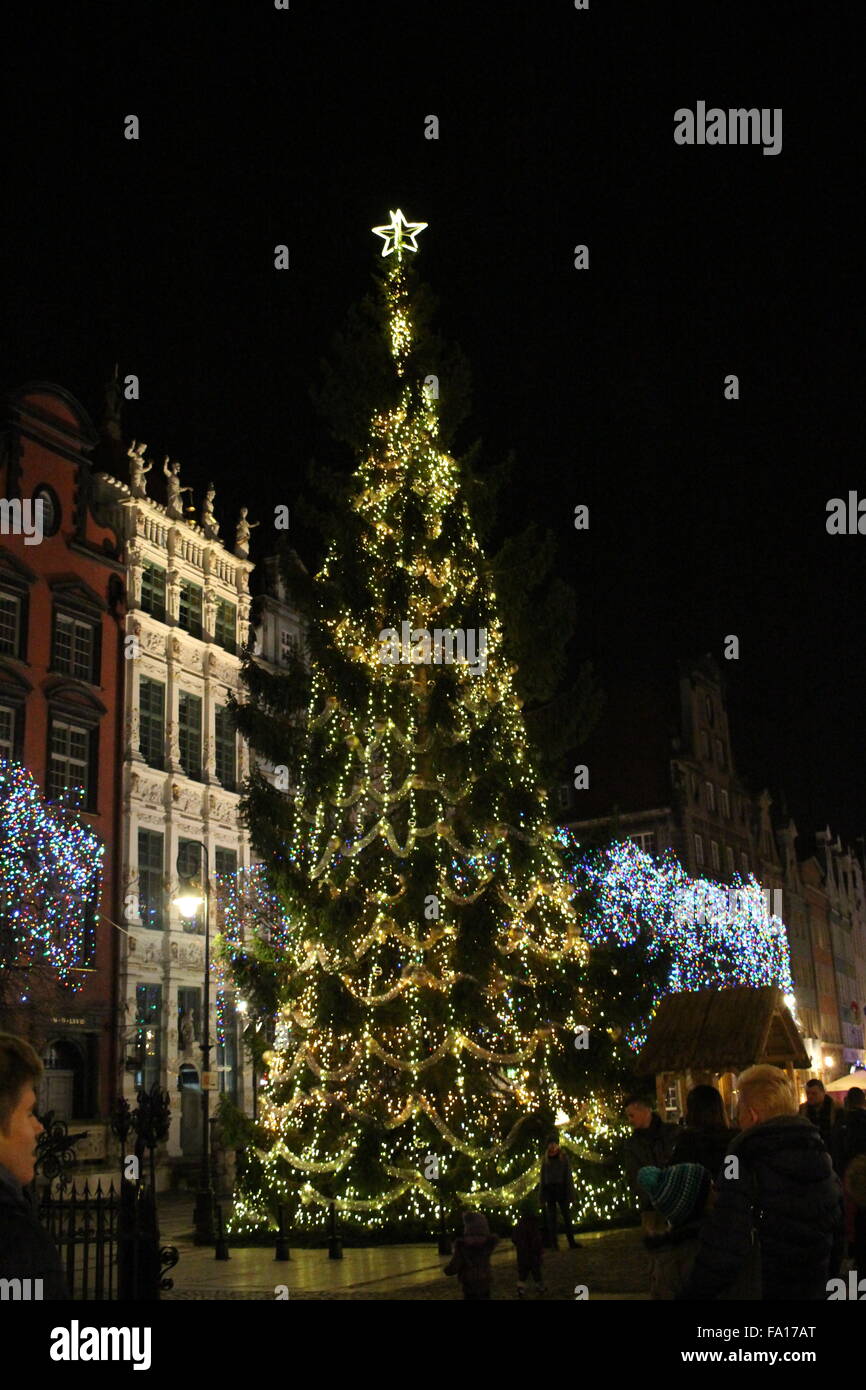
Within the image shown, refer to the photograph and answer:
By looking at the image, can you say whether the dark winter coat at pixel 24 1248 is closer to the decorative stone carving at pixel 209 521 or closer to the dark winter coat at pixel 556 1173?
the dark winter coat at pixel 556 1173

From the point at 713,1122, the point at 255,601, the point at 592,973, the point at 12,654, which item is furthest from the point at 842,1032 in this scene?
the point at 713,1122

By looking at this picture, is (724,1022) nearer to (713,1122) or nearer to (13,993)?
(713,1122)

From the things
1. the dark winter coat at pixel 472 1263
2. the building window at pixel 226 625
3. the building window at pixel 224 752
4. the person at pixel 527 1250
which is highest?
the building window at pixel 226 625

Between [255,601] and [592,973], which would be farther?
[255,601]

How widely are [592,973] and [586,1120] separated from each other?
2.11 m

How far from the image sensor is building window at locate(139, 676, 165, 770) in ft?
131

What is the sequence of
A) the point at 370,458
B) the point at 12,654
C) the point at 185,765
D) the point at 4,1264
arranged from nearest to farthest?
the point at 4,1264 < the point at 370,458 < the point at 12,654 < the point at 185,765

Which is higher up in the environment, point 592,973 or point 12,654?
point 12,654

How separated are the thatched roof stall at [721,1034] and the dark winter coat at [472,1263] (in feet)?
32.4

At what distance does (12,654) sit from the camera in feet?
116

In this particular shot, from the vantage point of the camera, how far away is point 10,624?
3544 cm

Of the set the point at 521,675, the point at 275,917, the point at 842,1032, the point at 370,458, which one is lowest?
the point at 842,1032

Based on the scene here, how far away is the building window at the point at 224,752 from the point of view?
43031 millimetres

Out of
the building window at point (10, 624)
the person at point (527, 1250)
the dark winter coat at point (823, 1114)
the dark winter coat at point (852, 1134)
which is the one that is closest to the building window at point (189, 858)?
the building window at point (10, 624)
